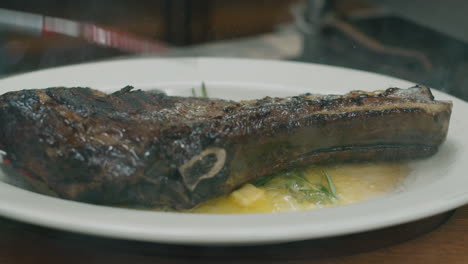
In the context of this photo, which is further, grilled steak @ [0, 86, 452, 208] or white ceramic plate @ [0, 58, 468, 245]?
grilled steak @ [0, 86, 452, 208]

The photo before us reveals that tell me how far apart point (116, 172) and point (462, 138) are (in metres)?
1.31

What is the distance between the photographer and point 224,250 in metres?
1.30

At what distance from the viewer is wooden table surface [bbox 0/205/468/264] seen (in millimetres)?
1285

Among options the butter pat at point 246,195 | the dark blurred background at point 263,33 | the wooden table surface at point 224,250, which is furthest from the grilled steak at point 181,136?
the dark blurred background at point 263,33

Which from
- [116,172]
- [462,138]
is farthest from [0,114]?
[462,138]

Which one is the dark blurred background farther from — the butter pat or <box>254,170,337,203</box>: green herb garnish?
the butter pat

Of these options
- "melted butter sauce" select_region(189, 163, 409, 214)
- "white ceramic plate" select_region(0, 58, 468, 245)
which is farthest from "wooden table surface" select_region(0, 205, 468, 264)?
"melted butter sauce" select_region(189, 163, 409, 214)

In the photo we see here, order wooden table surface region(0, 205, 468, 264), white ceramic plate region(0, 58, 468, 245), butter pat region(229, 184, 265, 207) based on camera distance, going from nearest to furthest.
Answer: white ceramic plate region(0, 58, 468, 245) → wooden table surface region(0, 205, 468, 264) → butter pat region(229, 184, 265, 207)

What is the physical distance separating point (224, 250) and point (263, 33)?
14.2 feet

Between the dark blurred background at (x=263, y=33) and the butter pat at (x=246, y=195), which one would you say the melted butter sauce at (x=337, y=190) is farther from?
the dark blurred background at (x=263, y=33)

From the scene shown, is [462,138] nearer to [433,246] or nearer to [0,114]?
[433,246]

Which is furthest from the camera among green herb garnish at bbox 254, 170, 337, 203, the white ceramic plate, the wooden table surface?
green herb garnish at bbox 254, 170, 337, 203

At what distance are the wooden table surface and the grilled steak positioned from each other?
15cm

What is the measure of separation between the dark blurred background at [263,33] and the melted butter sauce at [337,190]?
1.31 m
